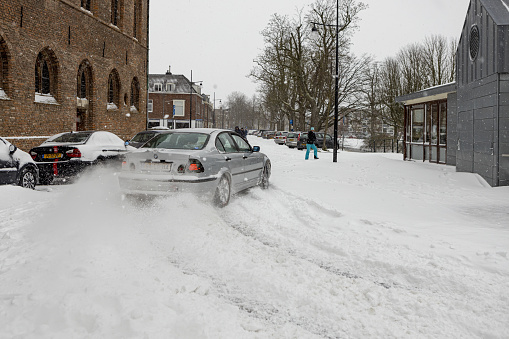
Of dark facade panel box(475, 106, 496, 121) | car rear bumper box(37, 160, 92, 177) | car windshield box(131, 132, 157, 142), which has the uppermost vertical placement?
dark facade panel box(475, 106, 496, 121)

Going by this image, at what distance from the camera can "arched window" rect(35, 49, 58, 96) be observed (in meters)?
18.0

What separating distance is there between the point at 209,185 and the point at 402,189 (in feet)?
21.9

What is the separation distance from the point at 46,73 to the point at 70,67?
1.27 metres

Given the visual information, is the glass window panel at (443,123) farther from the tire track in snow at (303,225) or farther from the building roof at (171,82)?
the building roof at (171,82)

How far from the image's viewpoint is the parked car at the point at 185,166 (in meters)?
6.71

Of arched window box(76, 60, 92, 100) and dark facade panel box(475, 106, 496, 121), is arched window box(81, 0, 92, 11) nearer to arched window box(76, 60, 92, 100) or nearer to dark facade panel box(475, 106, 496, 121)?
arched window box(76, 60, 92, 100)

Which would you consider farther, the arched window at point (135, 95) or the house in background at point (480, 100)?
the arched window at point (135, 95)

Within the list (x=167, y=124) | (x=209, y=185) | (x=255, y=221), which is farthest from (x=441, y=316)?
(x=167, y=124)

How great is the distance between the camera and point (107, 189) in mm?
9484

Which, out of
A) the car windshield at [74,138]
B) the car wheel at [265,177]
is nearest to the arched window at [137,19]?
the car windshield at [74,138]

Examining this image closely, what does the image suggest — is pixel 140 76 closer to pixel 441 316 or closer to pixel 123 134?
pixel 123 134

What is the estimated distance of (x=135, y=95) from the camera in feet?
93.1

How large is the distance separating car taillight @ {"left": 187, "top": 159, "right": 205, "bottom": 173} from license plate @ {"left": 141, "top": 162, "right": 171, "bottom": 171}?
34 cm

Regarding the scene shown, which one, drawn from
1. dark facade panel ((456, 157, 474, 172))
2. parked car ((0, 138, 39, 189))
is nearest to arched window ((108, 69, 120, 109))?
parked car ((0, 138, 39, 189))
